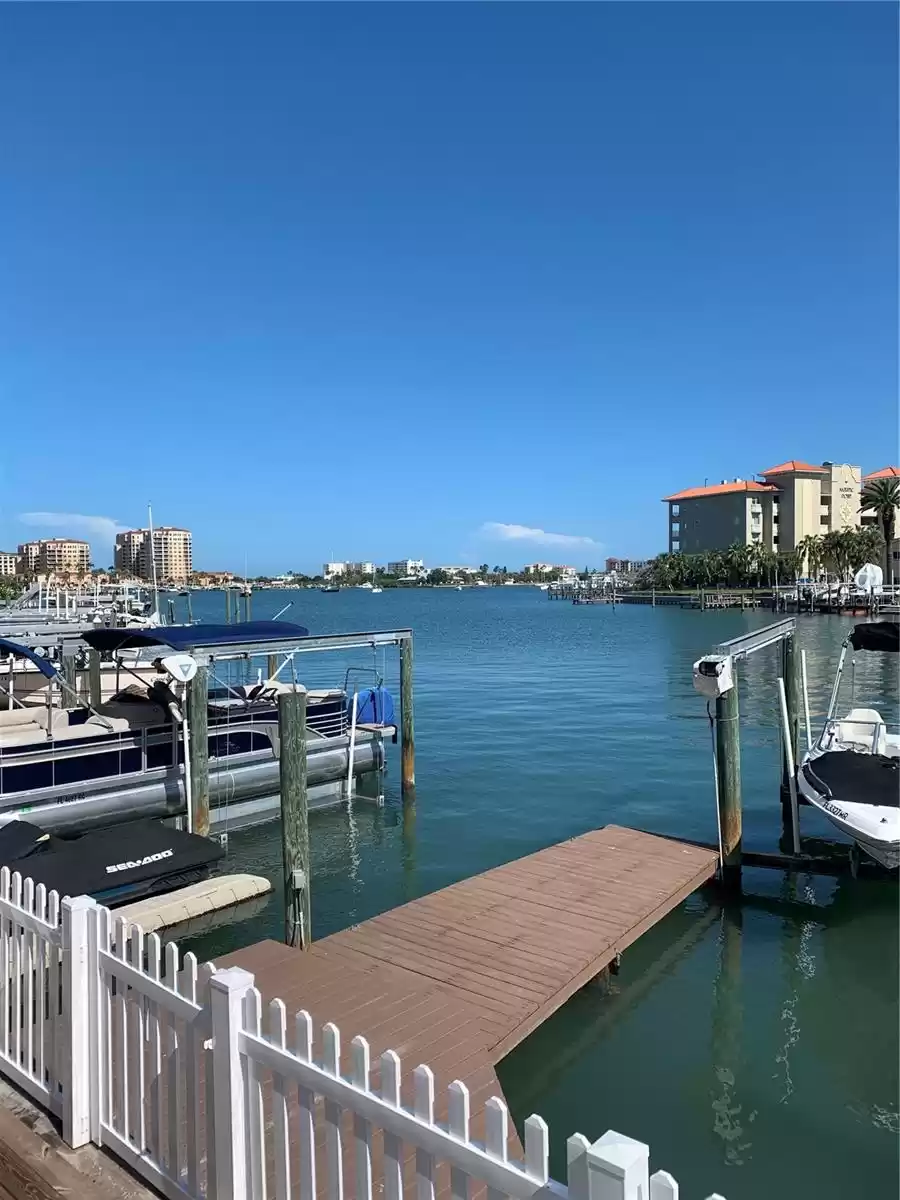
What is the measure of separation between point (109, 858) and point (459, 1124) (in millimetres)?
8943

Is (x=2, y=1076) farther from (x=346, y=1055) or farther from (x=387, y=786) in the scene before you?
(x=387, y=786)

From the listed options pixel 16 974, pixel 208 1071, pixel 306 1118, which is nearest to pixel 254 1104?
pixel 208 1071

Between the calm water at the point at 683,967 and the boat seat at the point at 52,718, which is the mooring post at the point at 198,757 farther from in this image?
the boat seat at the point at 52,718

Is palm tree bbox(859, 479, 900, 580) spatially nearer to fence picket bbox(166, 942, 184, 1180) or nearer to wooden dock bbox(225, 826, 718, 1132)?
wooden dock bbox(225, 826, 718, 1132)

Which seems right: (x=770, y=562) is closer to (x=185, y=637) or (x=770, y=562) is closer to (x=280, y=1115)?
→ (x=185, y=637)

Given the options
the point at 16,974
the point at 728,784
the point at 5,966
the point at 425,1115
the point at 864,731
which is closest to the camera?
the point at 425,1115

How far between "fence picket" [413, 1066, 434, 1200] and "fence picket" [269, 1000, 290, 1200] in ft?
2.74

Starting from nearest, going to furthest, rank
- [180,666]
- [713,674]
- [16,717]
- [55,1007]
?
[55,1007] → [713,674] → [180,666] → [16,717]

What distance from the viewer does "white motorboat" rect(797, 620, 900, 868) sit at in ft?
39.0

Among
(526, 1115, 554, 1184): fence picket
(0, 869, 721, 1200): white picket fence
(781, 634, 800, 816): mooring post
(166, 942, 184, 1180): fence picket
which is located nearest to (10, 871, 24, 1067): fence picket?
(0, 869, 721, 1200): white picket fence

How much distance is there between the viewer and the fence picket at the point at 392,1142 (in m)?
3.36

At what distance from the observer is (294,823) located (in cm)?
1145

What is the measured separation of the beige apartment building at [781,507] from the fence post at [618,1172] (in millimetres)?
144078

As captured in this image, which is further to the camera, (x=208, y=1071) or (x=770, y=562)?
(x=770, y=562)
